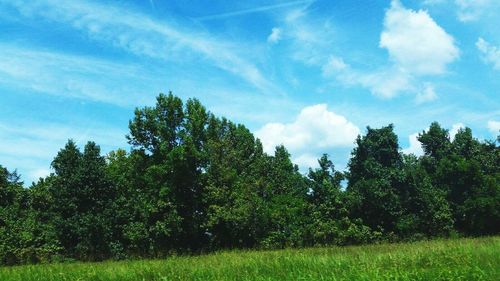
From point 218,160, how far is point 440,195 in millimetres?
22223

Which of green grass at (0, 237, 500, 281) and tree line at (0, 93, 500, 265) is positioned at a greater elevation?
tree line at (0, 93, 500, 265)

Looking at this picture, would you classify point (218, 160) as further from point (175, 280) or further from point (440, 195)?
point (175, 280)

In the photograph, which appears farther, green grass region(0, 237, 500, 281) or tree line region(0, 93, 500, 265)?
tree line region(0, 93, 500, 265)

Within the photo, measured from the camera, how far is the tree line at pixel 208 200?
37.9m

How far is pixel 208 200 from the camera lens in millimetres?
40969

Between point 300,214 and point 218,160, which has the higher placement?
point 218,160

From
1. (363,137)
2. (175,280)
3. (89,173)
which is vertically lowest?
(175,280)

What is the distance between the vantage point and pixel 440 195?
1849 inches

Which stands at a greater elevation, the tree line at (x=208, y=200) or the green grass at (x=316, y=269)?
the tree line at (x=208, y=200)

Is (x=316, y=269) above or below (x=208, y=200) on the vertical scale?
below

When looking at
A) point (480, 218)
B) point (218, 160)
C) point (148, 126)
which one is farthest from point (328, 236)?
point (148, 126)

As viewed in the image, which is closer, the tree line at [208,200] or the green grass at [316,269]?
the green grass at [316,269]

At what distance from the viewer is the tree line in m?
37.9

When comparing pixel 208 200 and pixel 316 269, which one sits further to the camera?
pixel 208 200
